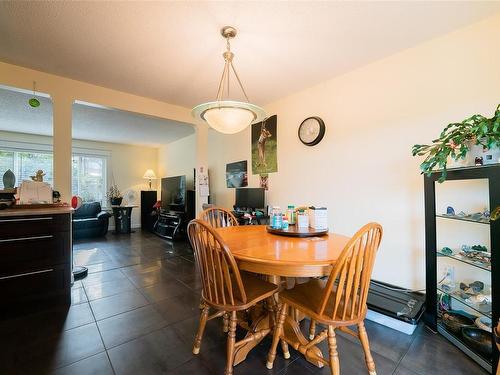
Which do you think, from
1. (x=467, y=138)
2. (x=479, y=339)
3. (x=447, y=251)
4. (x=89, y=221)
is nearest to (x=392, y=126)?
(x=467, y=138)

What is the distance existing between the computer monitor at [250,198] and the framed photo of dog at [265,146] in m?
0.34

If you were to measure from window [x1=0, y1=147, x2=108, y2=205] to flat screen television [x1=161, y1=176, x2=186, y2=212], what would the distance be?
1.81m

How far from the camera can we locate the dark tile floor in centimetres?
134

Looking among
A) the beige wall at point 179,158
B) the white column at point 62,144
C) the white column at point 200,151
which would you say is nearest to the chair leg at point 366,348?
the white column at point 200,151

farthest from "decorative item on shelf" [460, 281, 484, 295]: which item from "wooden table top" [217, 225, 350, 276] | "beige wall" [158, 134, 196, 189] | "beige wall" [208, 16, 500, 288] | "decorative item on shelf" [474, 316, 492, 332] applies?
"beige wall" [158, 134, 196, 189]

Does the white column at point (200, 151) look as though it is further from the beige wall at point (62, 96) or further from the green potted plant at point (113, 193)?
the green potted plant at point (113, 193)

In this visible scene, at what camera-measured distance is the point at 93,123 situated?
4.29m

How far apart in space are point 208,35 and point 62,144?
205cm

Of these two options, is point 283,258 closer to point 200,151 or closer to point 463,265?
point 463,265

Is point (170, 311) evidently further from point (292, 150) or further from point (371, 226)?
point (292, 150)

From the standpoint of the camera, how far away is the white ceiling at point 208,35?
1.62 meters

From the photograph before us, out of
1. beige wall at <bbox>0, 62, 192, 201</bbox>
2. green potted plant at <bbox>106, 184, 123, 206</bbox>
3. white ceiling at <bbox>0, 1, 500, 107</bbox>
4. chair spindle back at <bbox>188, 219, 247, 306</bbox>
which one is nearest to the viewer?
chair spindle back at <bbox>188, 219, 247, 306</bbox>

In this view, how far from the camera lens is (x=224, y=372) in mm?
1305

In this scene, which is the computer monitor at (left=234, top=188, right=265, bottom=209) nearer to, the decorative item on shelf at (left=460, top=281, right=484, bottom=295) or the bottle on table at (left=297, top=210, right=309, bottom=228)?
the bottle on table at (left=297, top=210, right=309, bottom=228)
